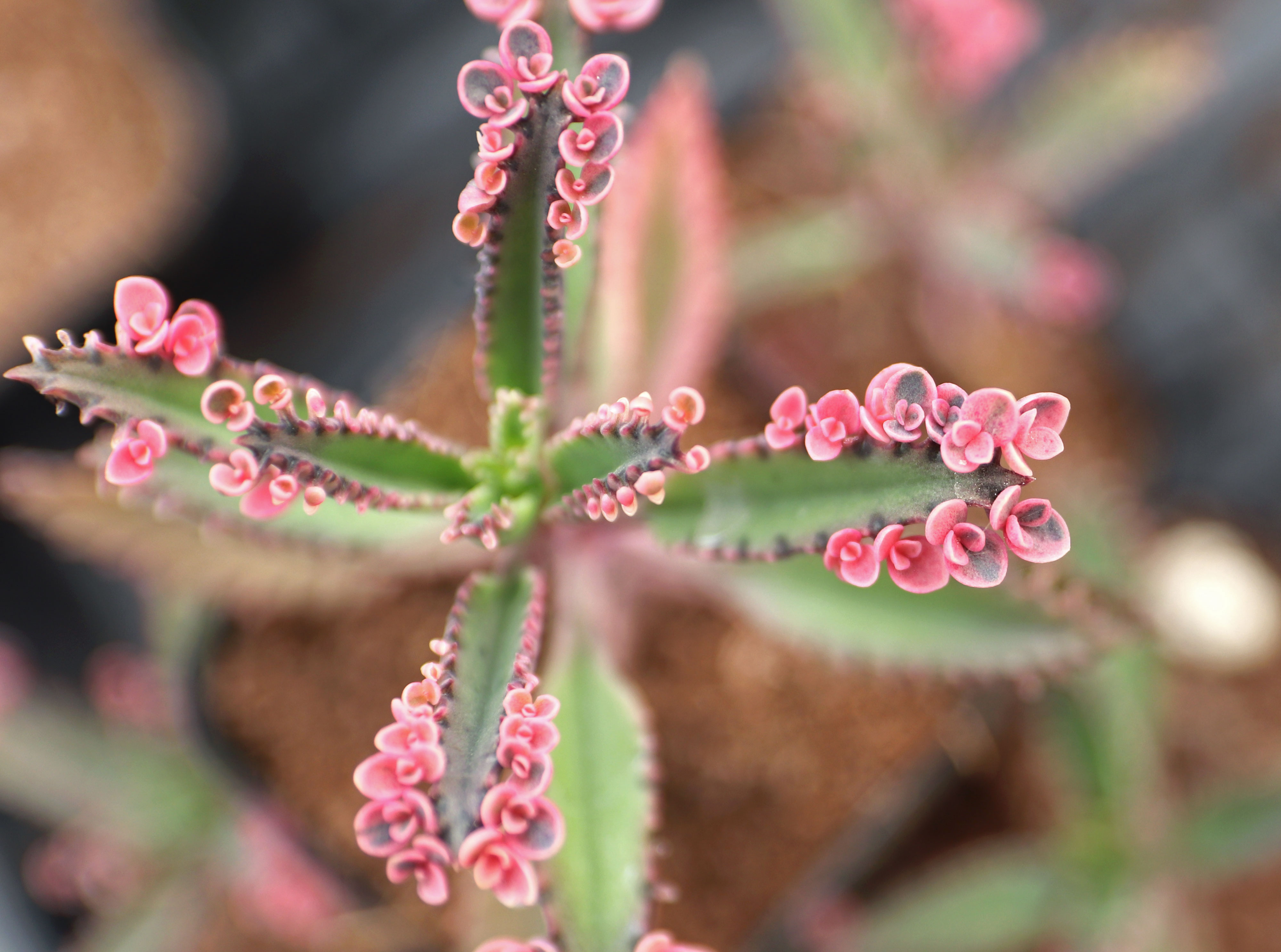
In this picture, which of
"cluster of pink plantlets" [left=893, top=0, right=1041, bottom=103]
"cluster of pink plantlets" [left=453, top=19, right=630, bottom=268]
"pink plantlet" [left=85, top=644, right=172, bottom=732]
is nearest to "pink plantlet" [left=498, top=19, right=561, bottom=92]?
"cluster of pink plantlets" [left=453, top=19, right=630, bottom=268]

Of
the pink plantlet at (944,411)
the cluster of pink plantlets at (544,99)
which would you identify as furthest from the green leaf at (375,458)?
the pink plantlet at (944,411)

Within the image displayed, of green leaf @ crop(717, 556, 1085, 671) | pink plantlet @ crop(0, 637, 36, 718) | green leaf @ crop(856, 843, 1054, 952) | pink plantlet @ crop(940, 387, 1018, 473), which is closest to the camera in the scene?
pink plantlet @ crop(940, 387, 1018, 473)

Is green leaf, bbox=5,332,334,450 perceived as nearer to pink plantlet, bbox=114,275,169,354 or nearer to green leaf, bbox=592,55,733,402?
pink plantlet, bbox=114,275,169,354

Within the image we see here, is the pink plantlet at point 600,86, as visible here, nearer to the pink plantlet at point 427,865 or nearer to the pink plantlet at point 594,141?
the pink plantlet at point 594,141

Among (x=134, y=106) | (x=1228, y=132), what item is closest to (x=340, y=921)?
(x=134, y=106)

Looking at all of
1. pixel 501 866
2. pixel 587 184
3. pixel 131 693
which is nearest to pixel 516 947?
pixel 501 866
